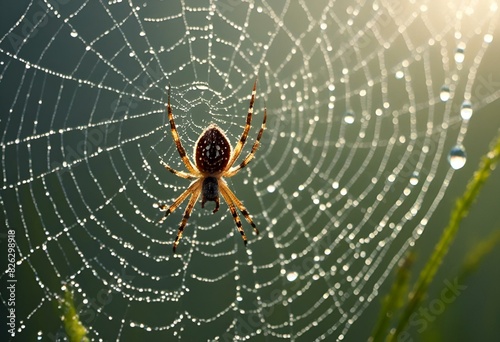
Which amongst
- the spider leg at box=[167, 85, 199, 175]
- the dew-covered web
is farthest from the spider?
the dew-covered web

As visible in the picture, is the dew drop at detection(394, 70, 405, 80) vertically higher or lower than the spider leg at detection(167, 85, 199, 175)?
higher

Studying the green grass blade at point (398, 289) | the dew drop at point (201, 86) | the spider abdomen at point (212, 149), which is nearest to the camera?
the green grass blade at point (398, 289)

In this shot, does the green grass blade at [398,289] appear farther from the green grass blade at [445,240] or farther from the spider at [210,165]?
the spider at [210,165]

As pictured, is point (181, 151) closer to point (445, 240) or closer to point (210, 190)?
point (210, 190)

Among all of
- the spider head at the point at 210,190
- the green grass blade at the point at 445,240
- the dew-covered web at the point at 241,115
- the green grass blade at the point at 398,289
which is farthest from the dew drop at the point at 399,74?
the green grass blade at the point at 398,289

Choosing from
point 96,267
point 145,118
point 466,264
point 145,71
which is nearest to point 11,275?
point 145,71

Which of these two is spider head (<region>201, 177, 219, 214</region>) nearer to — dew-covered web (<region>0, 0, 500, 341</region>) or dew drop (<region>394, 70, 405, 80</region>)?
dew-covered web (<region>0, 0, 500, 341</region>)

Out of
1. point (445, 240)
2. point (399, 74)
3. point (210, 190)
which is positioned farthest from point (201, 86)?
point (445, 240)


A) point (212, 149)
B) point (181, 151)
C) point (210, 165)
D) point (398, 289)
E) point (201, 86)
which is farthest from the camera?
point (201, 86)

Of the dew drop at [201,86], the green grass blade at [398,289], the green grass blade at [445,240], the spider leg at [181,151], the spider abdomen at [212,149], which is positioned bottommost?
the green grass blade at [398,289]
